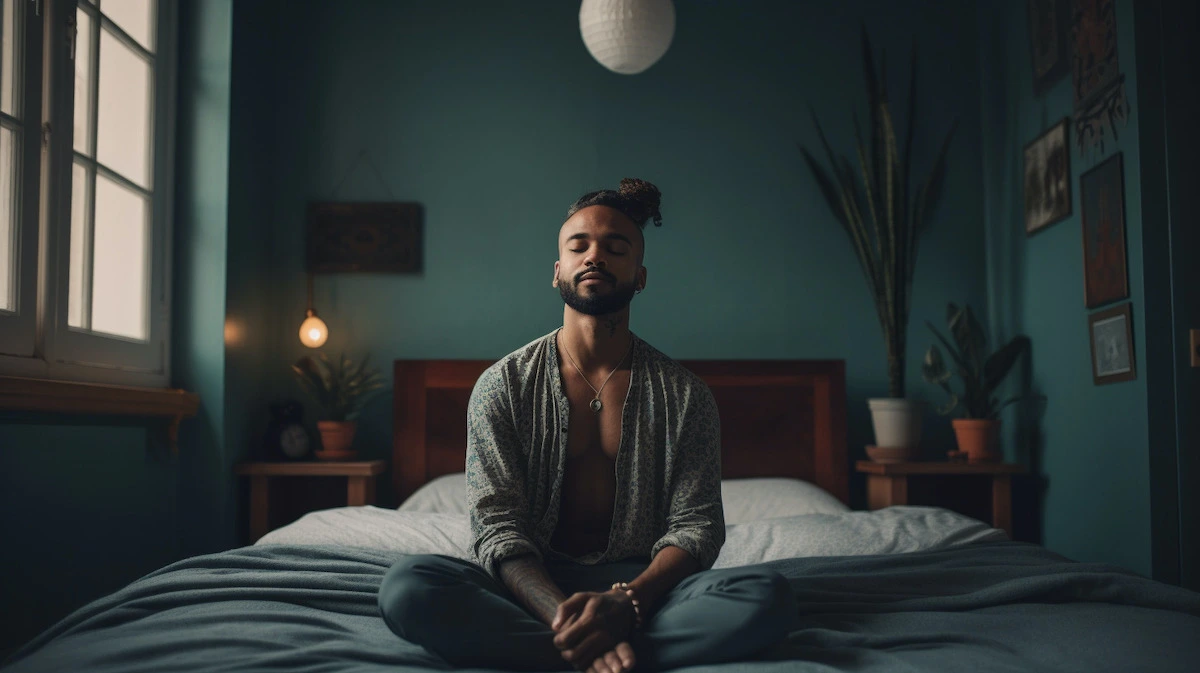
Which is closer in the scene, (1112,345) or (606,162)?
(1112,345)

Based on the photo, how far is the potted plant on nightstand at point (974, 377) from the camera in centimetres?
332

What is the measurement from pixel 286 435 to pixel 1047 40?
10.1 feet

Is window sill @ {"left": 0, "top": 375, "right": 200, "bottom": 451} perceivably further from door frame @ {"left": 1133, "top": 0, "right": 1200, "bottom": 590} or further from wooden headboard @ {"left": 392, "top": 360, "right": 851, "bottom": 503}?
door frame @ {"left": 1133, "top": 0, "right": 1200, "bottom": 590}

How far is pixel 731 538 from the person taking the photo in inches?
100

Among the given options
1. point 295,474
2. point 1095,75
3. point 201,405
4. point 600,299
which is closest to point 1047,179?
point 1095,75

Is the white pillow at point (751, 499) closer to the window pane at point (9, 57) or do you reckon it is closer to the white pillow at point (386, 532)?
the white pillow at point (386, 532)

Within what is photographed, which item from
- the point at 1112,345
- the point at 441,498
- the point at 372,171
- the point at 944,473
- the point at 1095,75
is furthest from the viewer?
the point at 372,171

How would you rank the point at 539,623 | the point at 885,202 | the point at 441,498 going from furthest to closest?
1. the point at 885,202
2. the point at 441,498
3. the point at 539,623

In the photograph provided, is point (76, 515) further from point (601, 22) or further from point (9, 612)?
point (601, 22)

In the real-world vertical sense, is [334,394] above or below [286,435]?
above

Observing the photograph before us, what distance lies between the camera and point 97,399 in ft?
8.54

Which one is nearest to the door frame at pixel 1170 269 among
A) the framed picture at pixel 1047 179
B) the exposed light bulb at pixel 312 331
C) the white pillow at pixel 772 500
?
the framed picture at pixel 1047 179

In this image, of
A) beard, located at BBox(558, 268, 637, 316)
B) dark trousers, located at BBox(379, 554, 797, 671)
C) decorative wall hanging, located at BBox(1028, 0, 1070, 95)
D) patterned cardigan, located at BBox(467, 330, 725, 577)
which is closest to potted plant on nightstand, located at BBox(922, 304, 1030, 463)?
decorative wall hanging, located at BBox(1028, 0, 1070, 95)

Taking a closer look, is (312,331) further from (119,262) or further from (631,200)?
(631,200)
